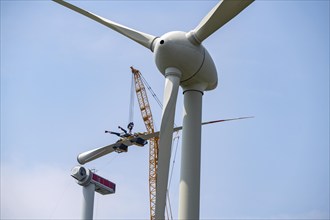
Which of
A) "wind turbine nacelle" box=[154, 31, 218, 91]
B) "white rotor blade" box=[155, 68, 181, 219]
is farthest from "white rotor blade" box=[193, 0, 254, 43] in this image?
"white rotor blade" box=[155, 68, 181, 219]

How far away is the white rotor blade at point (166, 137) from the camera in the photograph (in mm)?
21516

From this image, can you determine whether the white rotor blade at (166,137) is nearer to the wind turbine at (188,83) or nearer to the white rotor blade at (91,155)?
the wind turbine at (188,83)

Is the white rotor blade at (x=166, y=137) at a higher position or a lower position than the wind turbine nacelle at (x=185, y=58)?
lower

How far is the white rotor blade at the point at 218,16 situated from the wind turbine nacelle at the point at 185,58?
66cm

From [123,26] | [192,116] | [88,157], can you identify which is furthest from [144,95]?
[192,116]

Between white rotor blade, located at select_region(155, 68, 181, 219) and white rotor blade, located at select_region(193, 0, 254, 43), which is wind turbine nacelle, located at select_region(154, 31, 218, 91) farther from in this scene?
white rotor blade, located at select_region(193, 0, 254, 43)

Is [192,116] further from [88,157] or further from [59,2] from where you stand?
[88,157]

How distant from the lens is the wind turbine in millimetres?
23125

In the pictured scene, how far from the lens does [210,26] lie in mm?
24359

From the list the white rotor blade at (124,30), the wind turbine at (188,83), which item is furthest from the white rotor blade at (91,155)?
the wind turbine at (188,83)

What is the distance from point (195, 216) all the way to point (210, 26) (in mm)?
9685

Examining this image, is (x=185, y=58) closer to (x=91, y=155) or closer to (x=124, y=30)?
(x=124, y=30)

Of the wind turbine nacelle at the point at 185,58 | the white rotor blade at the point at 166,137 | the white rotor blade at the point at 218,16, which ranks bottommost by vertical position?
the white rotor blade at the point at 166,137

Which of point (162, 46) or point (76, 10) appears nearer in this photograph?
point (162, 46)
